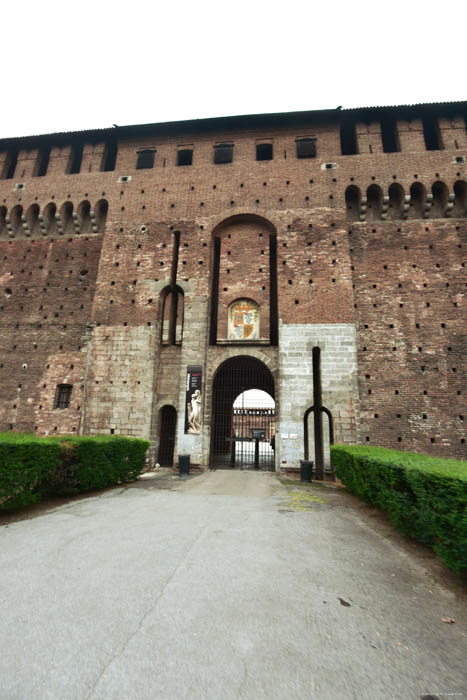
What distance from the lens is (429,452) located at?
42.7ft

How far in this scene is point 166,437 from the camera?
15547 millimetres

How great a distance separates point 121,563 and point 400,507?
4.50 metres

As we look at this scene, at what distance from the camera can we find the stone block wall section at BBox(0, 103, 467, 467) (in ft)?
45.8

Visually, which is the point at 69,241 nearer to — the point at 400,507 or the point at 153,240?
the point at 153,240

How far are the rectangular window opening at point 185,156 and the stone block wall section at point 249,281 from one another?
0.49 m

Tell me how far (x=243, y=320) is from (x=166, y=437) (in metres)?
6.92

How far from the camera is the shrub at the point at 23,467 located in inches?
236

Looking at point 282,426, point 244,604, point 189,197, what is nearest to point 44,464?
point 244,604

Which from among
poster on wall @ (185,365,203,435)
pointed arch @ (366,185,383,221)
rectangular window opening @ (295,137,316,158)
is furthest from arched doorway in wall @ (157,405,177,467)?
rectangular window opening @ (295,137,316,158)

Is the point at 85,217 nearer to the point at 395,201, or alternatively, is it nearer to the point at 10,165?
the point at 10,165

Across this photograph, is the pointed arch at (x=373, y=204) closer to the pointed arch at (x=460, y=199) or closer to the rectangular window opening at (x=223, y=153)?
the pointed arch at (x=460, y=199)

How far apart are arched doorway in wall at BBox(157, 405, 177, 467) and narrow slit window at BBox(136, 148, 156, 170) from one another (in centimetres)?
1396

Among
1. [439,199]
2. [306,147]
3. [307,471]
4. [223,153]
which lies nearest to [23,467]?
[307,471]

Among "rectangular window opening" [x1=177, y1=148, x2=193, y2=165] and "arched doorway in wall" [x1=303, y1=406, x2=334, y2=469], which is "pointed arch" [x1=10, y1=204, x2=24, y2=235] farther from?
"arched doorway in wall" [x1=303, y1=406, x2=334, y2=469]
